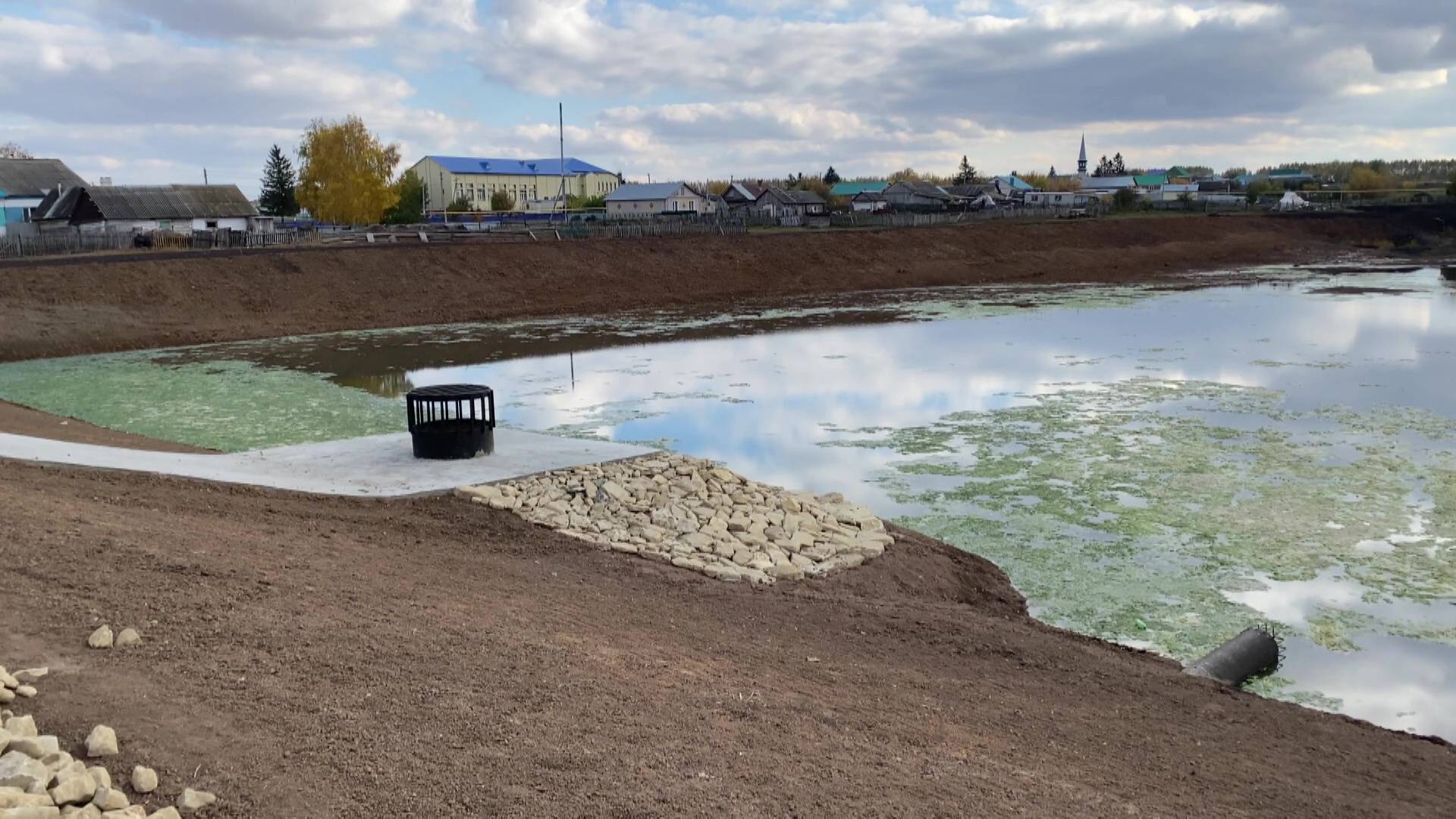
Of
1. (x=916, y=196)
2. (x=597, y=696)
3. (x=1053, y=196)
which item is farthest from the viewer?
(x=1053, y=196)

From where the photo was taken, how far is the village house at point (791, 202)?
107m

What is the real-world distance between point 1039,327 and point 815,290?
16.7 m

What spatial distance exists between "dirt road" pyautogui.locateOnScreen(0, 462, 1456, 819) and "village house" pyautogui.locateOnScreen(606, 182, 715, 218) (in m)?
93.6

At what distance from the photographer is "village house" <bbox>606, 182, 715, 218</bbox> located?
103562mm

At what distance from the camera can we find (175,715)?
6.25 metres

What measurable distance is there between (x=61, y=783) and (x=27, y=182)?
71702mm

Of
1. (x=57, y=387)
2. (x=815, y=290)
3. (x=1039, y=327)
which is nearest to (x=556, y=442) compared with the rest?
(x=57, y=387)

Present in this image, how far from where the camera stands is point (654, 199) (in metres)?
104

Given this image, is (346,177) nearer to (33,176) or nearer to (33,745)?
(33,176)

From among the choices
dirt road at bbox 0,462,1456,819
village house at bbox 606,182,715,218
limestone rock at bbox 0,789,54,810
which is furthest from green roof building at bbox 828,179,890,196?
limestone rock at bbox 0,789,54,810

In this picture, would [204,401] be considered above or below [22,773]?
below

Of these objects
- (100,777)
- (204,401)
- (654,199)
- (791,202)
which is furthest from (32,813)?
(791,202)

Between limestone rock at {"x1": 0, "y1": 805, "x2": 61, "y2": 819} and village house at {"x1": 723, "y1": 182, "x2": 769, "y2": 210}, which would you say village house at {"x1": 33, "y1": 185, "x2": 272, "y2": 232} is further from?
limestone rock at {"x1": 0, "y1": 805, "x2": 61, "y2": 819}

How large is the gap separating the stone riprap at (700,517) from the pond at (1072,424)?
5.27 feet
